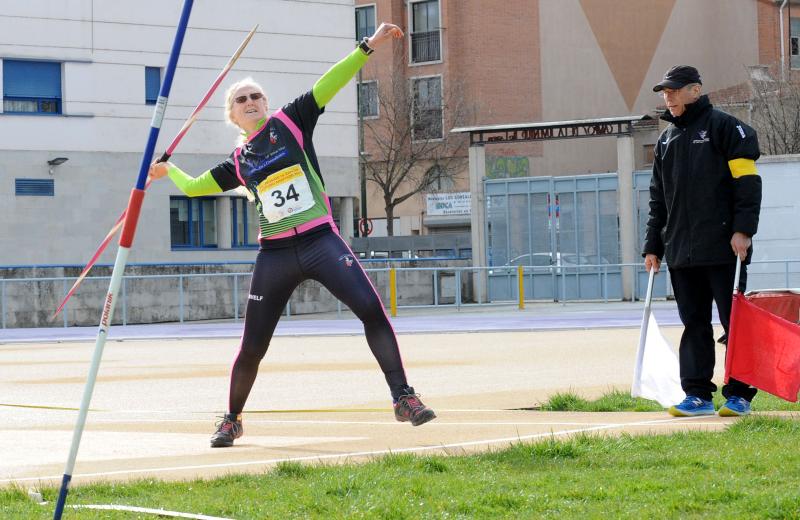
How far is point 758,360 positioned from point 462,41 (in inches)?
2040

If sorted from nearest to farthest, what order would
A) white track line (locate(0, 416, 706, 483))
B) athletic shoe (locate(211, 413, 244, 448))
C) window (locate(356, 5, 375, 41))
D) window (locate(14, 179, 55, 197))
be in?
white track line (locate(0, 416, 706, 483)), athletic shoe (locate(211, 413, 244, 448)), window (locate(14, 179, 55, 197)), window (locate(356, 5, 375, 41))

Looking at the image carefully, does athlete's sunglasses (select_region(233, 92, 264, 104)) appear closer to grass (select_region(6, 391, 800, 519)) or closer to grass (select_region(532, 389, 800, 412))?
grass (select_region(6, 391, 800, 519))

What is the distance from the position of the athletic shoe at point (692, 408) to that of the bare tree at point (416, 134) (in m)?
47.0

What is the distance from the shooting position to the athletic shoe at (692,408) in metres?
8.56

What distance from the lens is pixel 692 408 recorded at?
28.1ft

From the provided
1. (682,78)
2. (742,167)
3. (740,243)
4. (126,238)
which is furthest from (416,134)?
(126,238)

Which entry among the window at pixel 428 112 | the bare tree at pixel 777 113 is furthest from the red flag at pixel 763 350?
the window at pixel 428 112

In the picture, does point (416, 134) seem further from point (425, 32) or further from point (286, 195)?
point (286, 195)

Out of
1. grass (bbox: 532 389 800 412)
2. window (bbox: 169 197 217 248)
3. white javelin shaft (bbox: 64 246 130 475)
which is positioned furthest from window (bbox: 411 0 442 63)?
white javelin shaft (bbox: 64 246 130 475)

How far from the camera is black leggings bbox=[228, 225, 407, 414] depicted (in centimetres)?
763

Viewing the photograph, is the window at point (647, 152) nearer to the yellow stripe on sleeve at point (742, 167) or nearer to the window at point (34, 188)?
the window at point (34, 188)

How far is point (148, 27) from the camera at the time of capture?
134 feet

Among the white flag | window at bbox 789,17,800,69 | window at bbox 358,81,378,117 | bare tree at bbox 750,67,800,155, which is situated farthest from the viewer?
window at bbox 789,17,800,69

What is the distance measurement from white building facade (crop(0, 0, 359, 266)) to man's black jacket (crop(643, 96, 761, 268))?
97.6ft
